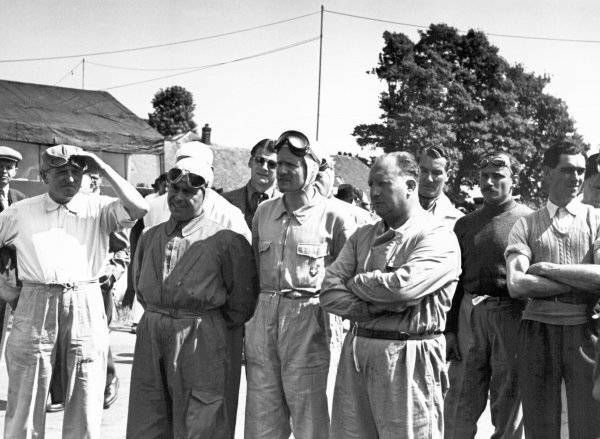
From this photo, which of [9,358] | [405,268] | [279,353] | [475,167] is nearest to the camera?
[405,268]

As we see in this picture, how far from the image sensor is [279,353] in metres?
5.38

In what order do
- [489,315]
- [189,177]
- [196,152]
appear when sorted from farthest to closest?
[196,152]
[489,315]
[189,177]

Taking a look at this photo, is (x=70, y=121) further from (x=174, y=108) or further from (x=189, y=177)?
(x=174, y=108)

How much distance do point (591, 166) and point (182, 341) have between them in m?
3.51

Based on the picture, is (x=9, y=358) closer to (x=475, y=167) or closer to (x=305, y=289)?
(x=305, y=289)

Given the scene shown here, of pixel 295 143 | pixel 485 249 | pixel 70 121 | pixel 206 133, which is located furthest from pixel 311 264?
pixel 206 133

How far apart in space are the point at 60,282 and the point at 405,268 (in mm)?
2364

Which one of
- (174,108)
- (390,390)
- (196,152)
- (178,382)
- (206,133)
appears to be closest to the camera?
(390,390)

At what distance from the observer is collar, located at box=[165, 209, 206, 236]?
17.6 feet

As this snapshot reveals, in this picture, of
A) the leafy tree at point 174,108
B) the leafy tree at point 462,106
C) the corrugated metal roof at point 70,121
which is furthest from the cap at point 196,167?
the leafy tree at point 174,108

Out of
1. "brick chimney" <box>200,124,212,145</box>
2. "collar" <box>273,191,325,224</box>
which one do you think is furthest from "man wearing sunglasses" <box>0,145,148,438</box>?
Answer: "brick chimney" <box>200,124,212,145</box>

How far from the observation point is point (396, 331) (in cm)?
468

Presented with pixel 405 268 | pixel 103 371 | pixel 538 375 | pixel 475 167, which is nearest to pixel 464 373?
pixel 538 375

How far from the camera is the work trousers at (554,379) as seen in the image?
5.40 metres
